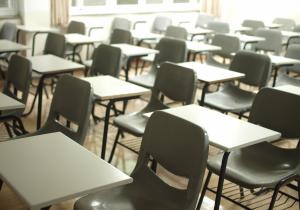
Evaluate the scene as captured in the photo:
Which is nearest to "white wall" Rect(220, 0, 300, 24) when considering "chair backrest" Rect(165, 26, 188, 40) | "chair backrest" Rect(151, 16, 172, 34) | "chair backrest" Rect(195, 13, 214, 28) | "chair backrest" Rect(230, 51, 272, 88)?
"chair backrest" Rect(195, 13, 214, 28)

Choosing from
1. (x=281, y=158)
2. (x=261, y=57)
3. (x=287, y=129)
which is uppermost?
(x=261, y=57)

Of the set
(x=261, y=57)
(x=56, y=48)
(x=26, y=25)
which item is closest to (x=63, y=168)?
(x=261, y=57)

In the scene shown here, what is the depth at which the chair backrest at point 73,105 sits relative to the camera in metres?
2.47

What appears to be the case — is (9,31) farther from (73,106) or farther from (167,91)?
(73,106)

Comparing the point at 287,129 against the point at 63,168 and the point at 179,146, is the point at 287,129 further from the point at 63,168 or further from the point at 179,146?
the point at 63,168

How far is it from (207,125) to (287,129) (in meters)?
0.61

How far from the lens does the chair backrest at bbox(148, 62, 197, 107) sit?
3.12m

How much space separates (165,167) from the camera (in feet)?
6.75

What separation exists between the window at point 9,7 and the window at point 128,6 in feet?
2.88

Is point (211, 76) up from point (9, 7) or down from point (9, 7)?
down

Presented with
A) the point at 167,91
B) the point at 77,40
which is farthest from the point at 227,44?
the point at 167,91

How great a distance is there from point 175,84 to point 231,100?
2.74ft

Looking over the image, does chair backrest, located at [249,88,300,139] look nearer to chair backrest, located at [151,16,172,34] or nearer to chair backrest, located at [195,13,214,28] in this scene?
chair backrest, located at [151,16,172,34]

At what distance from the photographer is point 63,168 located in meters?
1.69
